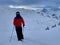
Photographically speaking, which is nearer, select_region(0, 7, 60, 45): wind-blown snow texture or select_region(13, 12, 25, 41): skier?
select_region(13, 12, 25, 41): skier

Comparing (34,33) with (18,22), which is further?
(34,33)

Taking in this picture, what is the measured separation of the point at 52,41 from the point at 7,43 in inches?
128

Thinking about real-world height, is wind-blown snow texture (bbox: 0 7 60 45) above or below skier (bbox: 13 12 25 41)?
below

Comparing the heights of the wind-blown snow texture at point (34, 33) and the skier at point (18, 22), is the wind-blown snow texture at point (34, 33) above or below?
below

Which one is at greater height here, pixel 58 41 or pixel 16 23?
pixel 16 23

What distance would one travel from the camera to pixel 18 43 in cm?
1650

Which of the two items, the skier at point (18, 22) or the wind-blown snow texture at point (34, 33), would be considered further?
the wind-blown snow texture at point (34, 33)

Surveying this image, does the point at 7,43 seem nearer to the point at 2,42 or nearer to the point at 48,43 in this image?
the point at 2,42

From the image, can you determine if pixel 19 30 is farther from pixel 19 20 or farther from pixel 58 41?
pixel 58 41

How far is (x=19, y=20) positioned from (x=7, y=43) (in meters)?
1.61

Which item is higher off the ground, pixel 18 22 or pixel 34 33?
pixel 18 22

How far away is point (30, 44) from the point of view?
54.5ft

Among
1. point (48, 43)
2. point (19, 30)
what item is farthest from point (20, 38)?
point (48, 43)

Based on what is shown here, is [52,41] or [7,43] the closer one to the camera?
[7,43]
